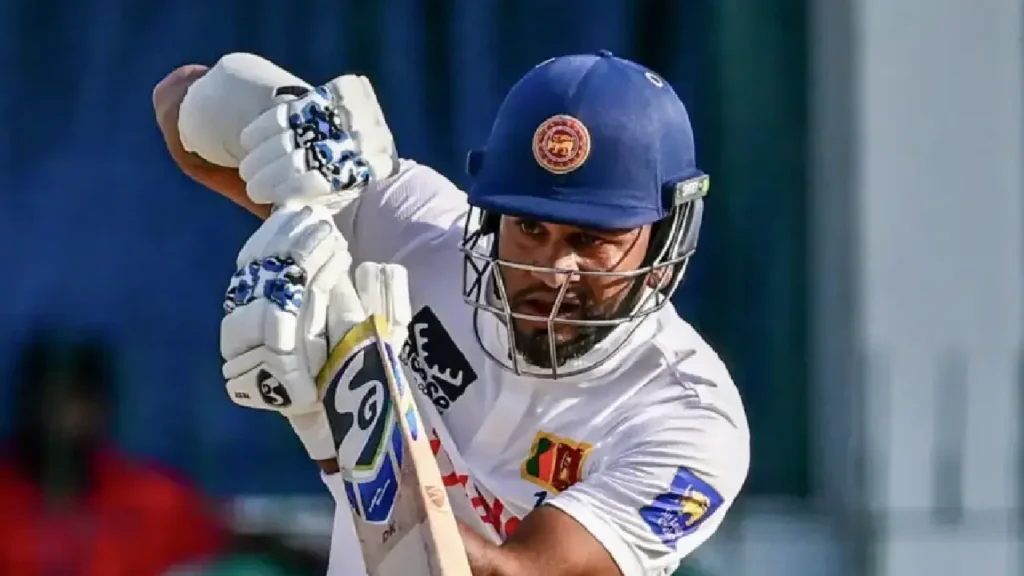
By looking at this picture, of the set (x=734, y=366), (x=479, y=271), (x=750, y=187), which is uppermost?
(x=479, y=271)

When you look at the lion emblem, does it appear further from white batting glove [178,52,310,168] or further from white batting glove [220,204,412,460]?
white batting glove [178,52,310,168]

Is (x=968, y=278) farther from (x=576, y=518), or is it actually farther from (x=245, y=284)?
(x=245, y=284)

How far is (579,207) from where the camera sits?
11.1 feet

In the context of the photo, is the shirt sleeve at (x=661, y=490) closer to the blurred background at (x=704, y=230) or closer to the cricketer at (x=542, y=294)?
the cricketer at (x=542, y=294)

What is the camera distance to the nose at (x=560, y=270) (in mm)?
3330

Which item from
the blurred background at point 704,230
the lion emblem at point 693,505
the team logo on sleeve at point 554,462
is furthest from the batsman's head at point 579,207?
the blurred background at point 704,230

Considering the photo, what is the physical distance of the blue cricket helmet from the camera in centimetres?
339

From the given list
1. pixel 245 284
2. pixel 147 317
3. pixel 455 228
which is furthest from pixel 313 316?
pixel 147 317

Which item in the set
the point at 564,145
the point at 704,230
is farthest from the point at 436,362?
the point at 704,230

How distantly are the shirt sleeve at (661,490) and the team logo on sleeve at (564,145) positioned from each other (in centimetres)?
37

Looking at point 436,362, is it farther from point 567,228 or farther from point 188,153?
point 188,153

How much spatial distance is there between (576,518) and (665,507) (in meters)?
0.16

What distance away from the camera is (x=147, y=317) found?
5820 millimetres

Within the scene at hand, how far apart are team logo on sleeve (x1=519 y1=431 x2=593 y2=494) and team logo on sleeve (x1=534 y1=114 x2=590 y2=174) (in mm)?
401
